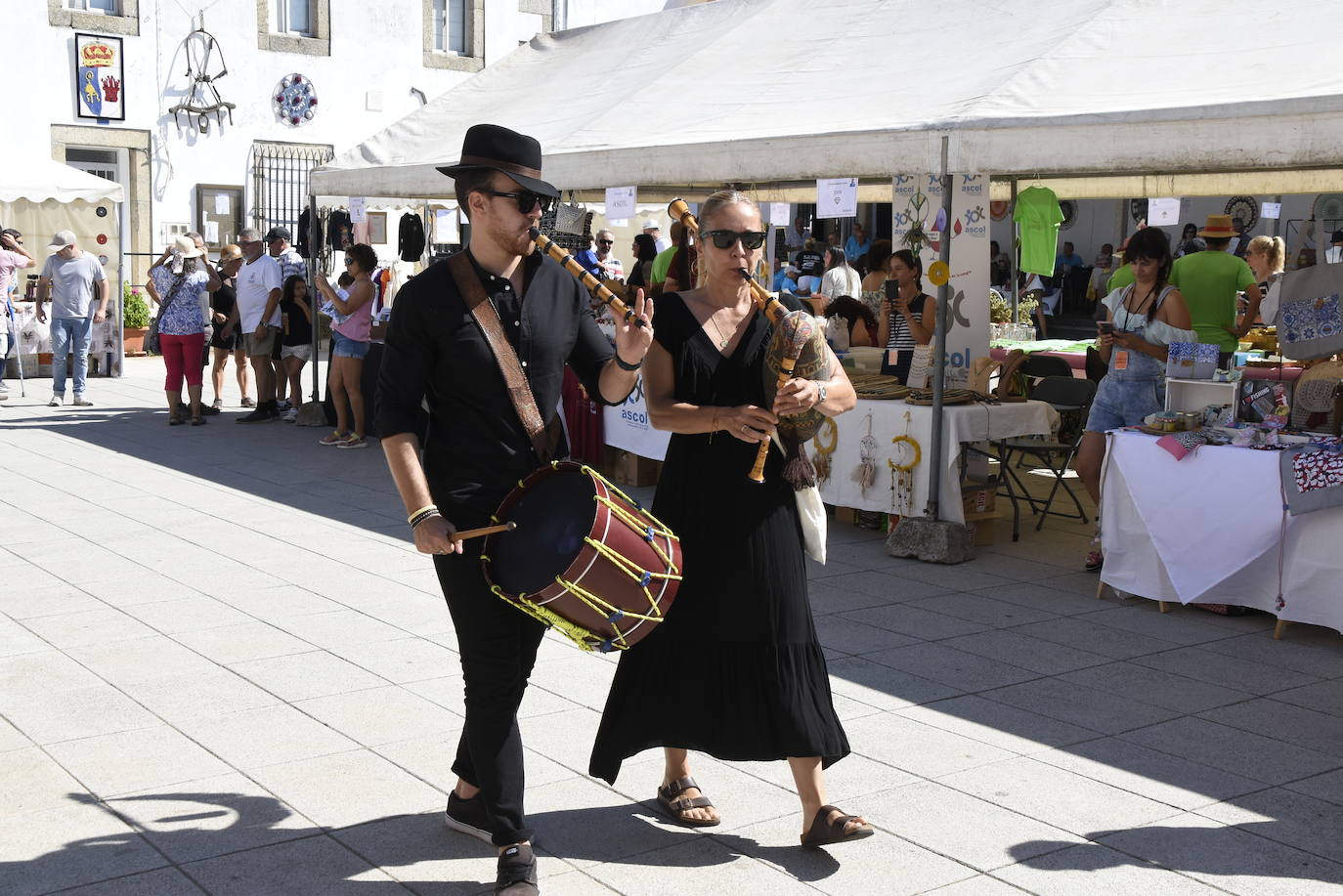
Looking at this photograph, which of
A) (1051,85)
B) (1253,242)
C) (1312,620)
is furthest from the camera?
(1253,242)

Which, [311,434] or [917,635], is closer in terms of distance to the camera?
[917,635]

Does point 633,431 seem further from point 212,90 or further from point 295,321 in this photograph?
point 212,90

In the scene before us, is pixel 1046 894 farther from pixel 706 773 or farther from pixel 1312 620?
pixel 1312 620

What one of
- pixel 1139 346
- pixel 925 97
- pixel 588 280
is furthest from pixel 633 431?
pixel 588 280

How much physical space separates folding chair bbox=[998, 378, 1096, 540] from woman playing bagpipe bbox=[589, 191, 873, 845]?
4.76 m

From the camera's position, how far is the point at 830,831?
11.9 feet

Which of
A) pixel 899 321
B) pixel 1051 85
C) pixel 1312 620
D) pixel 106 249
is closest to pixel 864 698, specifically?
pixel 1312 620

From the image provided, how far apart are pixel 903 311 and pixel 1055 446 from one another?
1.33 m

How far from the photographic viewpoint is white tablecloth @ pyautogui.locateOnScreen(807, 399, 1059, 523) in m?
7.61

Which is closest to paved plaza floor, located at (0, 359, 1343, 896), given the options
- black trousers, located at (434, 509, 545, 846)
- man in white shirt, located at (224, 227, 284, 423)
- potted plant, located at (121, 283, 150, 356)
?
black trousers, located at (434, 509, 545, 846)

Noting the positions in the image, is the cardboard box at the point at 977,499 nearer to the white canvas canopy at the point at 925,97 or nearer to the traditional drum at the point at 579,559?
the white canvas canopy at the point at 925,97

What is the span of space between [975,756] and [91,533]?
5.45 m

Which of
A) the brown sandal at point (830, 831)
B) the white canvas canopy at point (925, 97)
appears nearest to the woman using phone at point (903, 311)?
the white canvas canopy at point (925, 97)

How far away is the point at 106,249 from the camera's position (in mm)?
17391
